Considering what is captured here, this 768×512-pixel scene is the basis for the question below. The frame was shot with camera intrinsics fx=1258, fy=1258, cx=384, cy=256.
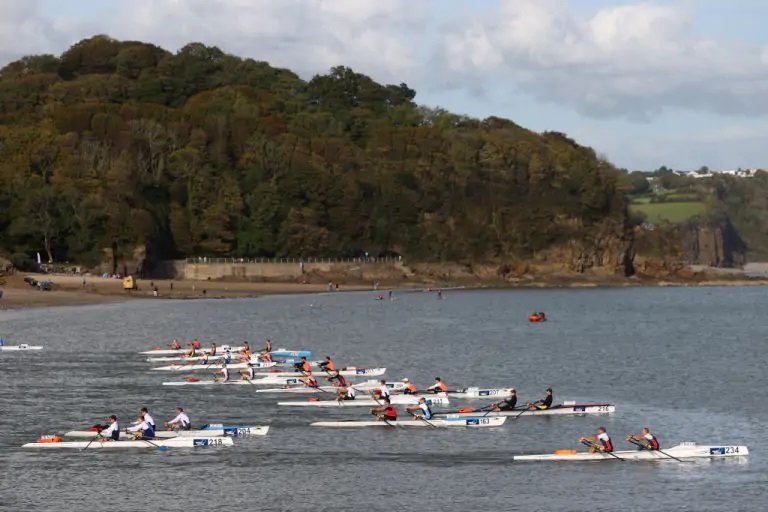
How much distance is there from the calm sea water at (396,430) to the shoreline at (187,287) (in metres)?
4.93

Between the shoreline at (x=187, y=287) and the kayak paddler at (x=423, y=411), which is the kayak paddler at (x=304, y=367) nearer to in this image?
the kayak paddler at (x=423, y=411)

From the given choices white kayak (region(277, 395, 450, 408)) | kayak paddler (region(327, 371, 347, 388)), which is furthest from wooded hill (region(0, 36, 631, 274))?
white kayak (region(277, 395, 450, 408))

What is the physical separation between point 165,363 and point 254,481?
3462 cm

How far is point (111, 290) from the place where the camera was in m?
131

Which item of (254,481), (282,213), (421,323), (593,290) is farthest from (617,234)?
(254,481)

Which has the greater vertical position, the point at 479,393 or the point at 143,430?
the point at 143,430

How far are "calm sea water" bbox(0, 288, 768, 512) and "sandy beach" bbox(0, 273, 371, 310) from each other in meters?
4.39

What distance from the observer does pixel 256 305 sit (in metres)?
132

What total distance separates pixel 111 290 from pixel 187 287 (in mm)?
18712

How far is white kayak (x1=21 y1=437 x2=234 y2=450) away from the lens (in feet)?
148

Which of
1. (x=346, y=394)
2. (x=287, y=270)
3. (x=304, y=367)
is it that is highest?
(x=287, y=270)

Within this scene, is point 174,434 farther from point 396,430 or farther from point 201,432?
point 396,430

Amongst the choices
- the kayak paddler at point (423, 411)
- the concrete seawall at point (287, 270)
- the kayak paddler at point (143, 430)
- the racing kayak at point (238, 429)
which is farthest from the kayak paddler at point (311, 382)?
the concrete seawall at point (287, 270)

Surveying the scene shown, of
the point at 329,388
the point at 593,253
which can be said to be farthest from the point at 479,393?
the point at 593,253
